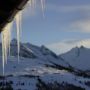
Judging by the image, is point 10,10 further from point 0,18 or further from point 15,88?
point 15,88

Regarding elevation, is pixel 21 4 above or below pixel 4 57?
above

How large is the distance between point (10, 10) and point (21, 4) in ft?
0.86

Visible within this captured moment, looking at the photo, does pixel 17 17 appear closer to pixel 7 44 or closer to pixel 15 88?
pixel 7 44

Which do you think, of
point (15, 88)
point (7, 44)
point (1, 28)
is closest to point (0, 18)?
point (1, 28)

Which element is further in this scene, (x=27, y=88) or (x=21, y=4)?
(x=27, y=88)

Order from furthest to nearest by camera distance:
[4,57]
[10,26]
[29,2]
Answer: [4,57] → [10,26] → [29,2]

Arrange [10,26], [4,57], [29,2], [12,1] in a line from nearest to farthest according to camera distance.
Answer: [12,1], [29,2], [10,26], [4,57]

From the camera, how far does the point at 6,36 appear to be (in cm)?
825

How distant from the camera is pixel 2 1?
716cm

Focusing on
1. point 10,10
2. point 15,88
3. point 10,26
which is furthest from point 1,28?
point 15,88

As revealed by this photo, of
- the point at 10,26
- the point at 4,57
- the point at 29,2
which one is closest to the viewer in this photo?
the point at 29,2

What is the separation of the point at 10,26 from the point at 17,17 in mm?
311

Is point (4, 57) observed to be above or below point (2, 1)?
below

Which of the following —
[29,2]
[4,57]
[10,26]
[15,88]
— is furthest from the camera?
[15,88]
